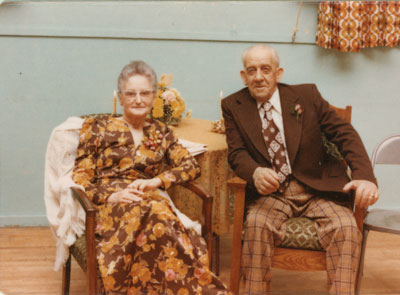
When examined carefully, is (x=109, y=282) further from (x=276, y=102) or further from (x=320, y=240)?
(x=276, y=102)

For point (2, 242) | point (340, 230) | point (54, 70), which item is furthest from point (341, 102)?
point (2, 242)

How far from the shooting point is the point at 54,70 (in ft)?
13.5

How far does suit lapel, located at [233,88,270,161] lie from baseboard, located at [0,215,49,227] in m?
2.10

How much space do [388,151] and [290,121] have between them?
73cm

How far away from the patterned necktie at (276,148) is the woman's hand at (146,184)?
68cm

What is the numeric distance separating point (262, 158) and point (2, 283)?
1793mm

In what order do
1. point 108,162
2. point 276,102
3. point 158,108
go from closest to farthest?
point 108,162 < point 276,102 < point 158,108

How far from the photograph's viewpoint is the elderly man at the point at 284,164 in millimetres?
2801

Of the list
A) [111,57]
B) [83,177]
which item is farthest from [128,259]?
[111,57]

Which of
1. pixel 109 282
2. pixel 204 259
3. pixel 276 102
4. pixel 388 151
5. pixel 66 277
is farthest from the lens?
pixel 388 151

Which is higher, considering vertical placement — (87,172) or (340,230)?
(87,172)

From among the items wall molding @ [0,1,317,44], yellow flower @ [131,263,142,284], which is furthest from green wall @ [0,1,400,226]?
yellow flower @ [131,263,142,284]

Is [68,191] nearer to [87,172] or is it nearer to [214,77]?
[87,172]

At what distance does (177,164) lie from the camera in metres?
3.00
